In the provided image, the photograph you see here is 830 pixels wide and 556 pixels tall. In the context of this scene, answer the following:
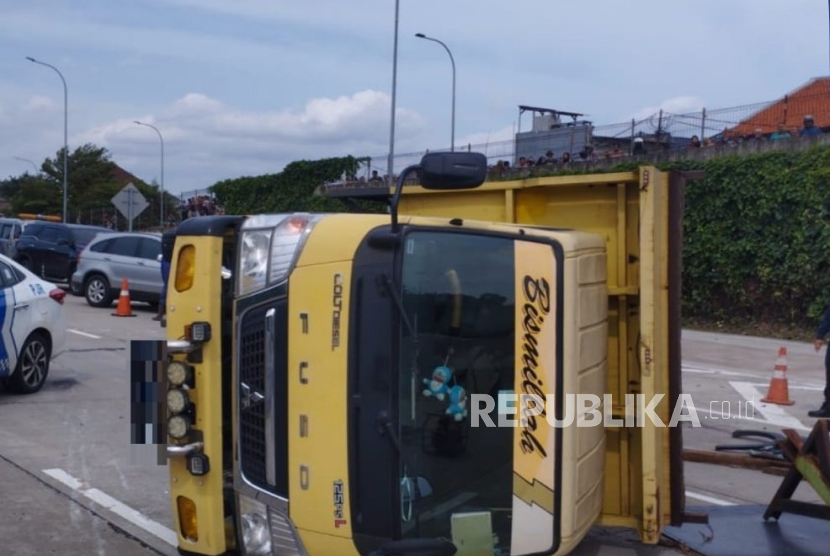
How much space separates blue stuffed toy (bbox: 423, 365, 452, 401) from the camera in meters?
3.94

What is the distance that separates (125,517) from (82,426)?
3.06 meters

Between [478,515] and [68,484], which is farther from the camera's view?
[68,484]

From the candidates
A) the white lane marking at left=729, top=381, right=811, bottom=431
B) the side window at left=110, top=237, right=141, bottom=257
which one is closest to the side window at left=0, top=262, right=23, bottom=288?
the white lane marking at left=729, top=381, right=811, bottom=431

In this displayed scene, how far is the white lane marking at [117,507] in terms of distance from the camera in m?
6.23

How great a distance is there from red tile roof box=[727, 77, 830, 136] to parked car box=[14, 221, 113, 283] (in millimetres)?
16188

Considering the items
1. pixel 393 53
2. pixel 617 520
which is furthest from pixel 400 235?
pixel 393 53

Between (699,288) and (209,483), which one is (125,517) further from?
(699,288)

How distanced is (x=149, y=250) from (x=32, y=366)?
11.3 metres

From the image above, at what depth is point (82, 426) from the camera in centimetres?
937

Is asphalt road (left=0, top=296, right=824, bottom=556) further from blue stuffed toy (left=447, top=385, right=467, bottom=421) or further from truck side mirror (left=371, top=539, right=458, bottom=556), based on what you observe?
blue stuffed toy (left=447, top=385, right=467, bottom=421)

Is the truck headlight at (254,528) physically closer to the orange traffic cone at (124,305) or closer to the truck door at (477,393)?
the truck door at (477,393)

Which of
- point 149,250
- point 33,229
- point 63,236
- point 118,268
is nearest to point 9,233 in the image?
point 33,229

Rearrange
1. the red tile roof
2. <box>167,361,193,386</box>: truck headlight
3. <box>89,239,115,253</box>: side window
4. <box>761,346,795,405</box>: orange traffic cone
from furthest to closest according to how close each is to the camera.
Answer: the red tile roof < <box>89,239,115,253</box>: side window < <box>761,346,795,405</box>: orange traffic cone < <box>167,361,193,386</box>: truck headlight

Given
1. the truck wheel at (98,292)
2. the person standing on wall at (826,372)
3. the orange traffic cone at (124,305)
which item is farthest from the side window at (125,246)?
the person standing on wall at (826,372)
